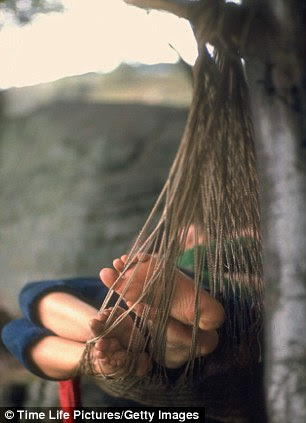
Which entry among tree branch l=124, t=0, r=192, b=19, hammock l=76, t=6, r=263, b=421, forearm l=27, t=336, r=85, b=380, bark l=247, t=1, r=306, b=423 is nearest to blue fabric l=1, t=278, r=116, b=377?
forearm l=27, t=336, r=85, b=380

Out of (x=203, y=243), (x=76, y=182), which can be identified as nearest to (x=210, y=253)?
(x=203, y=243)

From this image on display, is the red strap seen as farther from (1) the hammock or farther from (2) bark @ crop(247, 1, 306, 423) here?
(2) bark @ crop(247, 1, 306, 423)

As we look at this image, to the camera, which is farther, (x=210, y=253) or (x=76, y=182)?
(x=76, y=182)

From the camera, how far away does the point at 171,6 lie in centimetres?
139

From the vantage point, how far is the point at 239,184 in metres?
1.36

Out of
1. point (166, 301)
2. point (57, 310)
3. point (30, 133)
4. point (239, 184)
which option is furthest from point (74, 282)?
point (30, 133)

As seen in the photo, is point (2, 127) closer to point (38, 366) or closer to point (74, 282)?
point (74, 282)

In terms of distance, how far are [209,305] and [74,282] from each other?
0.31 metres

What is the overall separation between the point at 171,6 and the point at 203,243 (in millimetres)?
420

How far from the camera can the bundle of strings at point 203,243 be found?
1304 mm

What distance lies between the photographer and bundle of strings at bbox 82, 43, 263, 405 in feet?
4.28

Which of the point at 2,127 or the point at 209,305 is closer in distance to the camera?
the point at 209,305

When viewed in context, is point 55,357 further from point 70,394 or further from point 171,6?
point 171,6

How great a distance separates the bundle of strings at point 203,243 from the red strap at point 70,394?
0.12 meters
